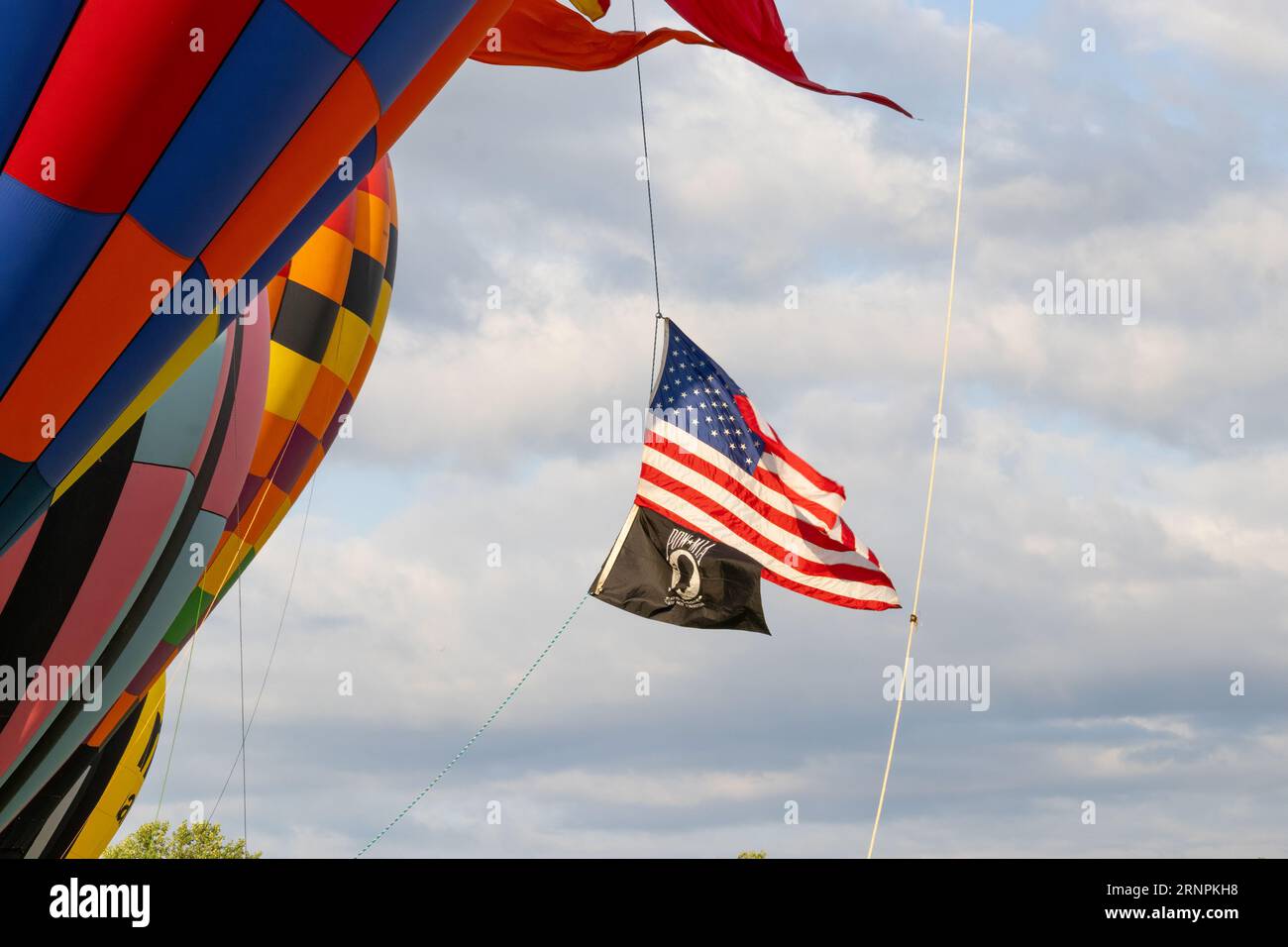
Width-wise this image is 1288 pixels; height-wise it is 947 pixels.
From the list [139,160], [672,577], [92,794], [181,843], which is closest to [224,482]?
[92,794]

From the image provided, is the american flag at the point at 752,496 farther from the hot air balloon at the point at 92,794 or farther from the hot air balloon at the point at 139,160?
the hot air balloon at the point at 92,794

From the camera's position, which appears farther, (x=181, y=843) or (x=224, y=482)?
(x=181, y=843)

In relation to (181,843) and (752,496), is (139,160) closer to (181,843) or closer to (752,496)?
(752,496)

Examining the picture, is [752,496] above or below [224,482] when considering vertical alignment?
below

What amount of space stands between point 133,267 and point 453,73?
7.27ft

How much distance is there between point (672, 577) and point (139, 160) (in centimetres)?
642

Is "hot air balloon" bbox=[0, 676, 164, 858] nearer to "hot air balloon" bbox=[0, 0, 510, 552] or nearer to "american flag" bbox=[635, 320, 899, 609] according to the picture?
"american flag" bbox=[635, 320, 899, 609]

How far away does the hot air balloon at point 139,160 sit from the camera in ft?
21.4

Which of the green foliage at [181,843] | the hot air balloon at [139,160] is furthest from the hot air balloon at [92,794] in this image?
the green foliage at [181,843]

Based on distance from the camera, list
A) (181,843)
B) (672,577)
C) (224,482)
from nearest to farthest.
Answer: (672,577), (224,482), (181,843)

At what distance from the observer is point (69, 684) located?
1112 cm

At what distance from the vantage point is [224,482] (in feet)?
41.7
